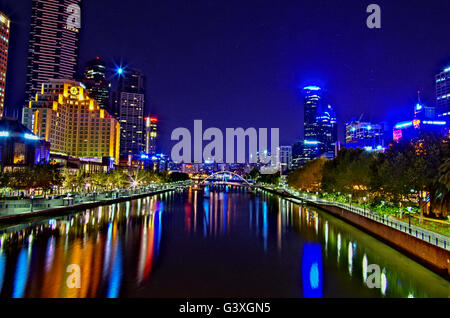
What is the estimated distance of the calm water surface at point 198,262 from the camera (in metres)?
13.7

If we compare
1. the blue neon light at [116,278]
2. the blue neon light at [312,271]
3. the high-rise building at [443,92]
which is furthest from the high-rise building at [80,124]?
the high-rise building at [443,92]

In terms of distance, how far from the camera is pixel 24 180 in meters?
38.8

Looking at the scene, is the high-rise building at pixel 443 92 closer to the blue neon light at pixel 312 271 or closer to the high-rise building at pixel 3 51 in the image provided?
the blue neon light at pixel 312 271

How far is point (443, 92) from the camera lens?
17038 centimetres

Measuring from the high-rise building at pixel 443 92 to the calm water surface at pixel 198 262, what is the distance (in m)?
177

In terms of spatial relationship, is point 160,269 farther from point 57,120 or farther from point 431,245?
point 57,120

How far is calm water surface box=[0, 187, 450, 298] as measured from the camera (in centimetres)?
1370

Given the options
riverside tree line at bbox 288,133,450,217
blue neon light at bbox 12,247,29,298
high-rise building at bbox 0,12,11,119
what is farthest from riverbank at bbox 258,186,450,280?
high-rise building at bbox 0,12,11,119

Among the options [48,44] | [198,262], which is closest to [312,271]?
[198,262]

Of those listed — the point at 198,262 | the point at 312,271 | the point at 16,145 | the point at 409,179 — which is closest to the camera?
the point at 312,271

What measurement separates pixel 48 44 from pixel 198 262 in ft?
558

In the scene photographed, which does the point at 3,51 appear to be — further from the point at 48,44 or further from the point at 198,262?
the point at 198,262
